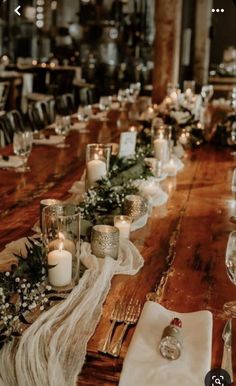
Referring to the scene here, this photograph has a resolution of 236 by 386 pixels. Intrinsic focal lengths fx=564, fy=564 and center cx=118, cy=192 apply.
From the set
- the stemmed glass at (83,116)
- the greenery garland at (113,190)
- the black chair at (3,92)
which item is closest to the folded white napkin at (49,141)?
the stemmed glass at (83,116)

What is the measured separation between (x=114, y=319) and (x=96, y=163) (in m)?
1.07

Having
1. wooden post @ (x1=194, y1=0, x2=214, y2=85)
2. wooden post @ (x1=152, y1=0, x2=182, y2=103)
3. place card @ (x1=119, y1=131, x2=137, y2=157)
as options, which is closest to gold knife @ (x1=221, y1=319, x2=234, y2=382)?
place card @ (x1=119, y1=131, x2=137, y2=157)

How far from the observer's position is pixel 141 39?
1575cm

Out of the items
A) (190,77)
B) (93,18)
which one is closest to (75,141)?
(190,77)

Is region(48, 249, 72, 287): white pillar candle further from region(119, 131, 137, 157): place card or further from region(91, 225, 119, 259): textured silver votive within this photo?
region(119, 131, 137, 157): place card

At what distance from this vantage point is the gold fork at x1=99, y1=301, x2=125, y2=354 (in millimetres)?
1170

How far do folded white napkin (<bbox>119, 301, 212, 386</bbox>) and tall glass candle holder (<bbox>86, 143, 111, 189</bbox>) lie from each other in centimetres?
101

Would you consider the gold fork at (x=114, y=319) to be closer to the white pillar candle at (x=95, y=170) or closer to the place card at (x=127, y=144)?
the white pillar candle at (x=95, y=170)

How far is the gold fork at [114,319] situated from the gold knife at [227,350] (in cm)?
23

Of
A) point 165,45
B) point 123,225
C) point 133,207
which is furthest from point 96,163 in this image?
point 165,45

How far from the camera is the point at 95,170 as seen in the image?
2264mm

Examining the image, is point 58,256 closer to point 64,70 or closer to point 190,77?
point 64,70

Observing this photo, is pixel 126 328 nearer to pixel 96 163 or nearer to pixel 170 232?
pixel 170 232

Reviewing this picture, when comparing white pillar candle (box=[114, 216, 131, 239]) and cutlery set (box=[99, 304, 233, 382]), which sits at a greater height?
white pillar candle (box=[114, 216, 131, 239])
